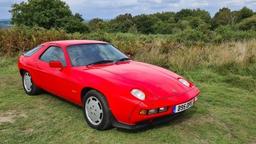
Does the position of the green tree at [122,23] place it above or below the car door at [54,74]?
below

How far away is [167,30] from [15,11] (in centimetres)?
2524

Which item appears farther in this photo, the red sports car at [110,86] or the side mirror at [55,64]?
the side mirror at [55,64]

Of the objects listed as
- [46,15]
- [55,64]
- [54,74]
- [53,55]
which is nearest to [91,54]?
[55,64]

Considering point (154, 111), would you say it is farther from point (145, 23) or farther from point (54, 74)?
point (145, 23)

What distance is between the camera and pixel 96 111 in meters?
5.18

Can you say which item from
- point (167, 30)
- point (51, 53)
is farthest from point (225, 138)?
point (167, 30)

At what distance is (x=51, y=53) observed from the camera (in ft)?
22.0

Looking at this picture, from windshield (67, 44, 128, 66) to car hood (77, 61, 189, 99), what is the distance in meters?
0.26

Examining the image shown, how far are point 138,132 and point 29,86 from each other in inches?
131

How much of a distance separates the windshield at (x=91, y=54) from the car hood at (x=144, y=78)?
26 centimetres

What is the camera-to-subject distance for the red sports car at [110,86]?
479 cm

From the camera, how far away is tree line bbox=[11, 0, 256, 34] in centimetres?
4759

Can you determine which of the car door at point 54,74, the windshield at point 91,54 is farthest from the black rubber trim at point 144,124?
the windshield at point 91,54

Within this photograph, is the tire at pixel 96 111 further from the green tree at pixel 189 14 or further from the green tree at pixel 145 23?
the green tree at pixel 189 14
